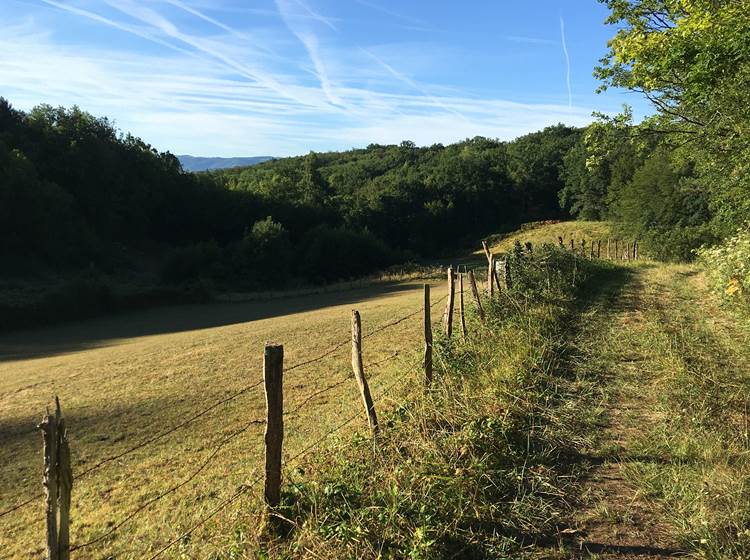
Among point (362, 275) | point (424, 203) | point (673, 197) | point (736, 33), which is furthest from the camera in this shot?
point (424, 203)

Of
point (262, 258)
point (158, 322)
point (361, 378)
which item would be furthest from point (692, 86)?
point (262, 258)

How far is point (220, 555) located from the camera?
11.8 feet

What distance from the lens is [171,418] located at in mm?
10328

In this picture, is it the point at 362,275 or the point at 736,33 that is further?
the point at 362,275

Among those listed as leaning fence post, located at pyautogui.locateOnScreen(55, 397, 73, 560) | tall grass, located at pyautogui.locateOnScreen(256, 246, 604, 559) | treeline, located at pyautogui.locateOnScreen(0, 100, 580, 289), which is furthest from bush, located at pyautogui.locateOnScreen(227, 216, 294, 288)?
leaning fence post, located at pyautogui.locateOnScreen(55, 397, 73, 560)

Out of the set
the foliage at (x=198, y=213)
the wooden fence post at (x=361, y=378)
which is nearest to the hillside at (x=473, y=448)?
the wooden fence post at (x=361, y=378)

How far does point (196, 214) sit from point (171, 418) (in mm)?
52845

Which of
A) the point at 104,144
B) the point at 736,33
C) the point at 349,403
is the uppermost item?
the point at 104,144

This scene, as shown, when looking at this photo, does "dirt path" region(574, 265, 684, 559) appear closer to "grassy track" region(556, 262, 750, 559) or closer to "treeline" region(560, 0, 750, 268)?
"grassy track" region(556, 262, 750, 559)

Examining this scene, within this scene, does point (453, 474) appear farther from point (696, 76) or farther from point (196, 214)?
point (196, 214)

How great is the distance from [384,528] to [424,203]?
255 feet

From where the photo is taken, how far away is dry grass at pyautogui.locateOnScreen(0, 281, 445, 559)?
595 centimetres

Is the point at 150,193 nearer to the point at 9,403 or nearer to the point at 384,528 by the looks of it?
the point at 9,403

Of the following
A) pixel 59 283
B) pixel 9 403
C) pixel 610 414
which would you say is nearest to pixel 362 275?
pixel 59 283
